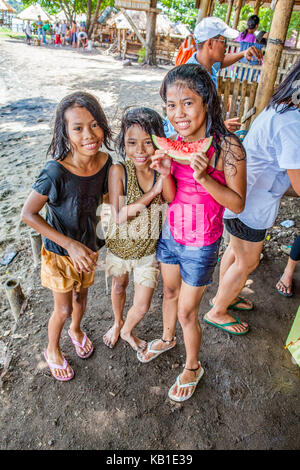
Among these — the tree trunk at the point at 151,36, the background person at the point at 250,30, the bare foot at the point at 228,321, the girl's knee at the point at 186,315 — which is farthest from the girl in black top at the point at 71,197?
the tree trunk at the point at 151,36

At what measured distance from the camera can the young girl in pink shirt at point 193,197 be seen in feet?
5.59

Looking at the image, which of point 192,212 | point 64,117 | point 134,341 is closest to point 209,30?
point 64,117

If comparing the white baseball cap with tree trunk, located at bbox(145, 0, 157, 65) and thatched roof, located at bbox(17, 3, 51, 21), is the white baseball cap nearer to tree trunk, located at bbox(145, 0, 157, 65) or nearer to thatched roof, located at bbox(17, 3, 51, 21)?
tree trunk, located at bbox(145, 0, 157, 65)

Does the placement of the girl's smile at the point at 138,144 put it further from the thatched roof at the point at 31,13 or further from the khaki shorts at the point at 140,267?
the thatched roof at the point at 31,13

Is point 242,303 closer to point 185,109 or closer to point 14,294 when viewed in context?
point 185,109

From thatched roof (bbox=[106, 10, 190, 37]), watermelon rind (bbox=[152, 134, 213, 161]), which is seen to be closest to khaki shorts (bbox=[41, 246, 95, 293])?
Answer: watermelon rind (bbox=[152, 134, 213, 161])

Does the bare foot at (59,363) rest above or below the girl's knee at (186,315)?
below

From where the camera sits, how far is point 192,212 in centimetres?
196

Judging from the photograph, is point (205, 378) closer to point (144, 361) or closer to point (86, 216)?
point (144, 361)

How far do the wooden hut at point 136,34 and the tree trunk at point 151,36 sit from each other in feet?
1.27

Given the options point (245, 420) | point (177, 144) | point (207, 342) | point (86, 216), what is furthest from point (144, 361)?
point (177, 144)

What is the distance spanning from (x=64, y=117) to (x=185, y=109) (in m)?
0.75

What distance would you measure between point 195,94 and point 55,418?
7.75 ft

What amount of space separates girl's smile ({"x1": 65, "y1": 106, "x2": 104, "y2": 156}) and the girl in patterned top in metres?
0.20
